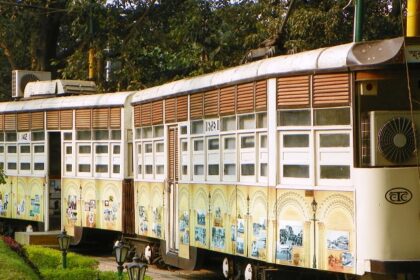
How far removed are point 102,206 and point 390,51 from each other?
9.86m

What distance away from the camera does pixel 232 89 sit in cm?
1373

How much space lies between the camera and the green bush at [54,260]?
1547cm

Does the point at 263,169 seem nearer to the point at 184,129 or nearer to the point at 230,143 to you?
the point at 230,143

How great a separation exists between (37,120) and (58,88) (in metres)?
1.00

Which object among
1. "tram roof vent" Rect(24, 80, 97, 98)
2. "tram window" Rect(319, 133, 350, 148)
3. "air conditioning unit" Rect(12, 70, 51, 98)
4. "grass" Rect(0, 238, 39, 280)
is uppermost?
"air conditioning unit" Rect(12, 70, 51, 98)

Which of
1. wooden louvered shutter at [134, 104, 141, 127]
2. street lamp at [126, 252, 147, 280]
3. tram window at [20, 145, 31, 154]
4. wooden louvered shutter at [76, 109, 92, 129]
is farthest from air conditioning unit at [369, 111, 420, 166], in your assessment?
tram window at [20, 145, 31, 154]

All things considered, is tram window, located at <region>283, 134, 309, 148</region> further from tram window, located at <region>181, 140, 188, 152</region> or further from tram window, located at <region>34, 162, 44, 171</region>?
tram window, located at <region>34, 162, 44, 171</region>

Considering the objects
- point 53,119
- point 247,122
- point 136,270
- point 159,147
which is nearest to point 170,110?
point 159,147

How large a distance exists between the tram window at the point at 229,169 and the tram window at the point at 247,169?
338mm

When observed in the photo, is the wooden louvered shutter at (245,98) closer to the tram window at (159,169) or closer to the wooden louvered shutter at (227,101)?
the wooden louvered shutter at (227,101)

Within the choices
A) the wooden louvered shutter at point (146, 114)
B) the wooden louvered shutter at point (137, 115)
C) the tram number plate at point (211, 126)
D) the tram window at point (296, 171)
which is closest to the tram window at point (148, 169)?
the wooden louvered shutter at point (146, 114)

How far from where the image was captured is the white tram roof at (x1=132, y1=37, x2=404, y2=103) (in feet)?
36.2

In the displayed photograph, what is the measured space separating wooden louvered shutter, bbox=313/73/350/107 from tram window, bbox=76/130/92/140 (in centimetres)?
934

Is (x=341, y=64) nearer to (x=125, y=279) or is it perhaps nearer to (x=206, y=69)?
(x=125, y=279)
